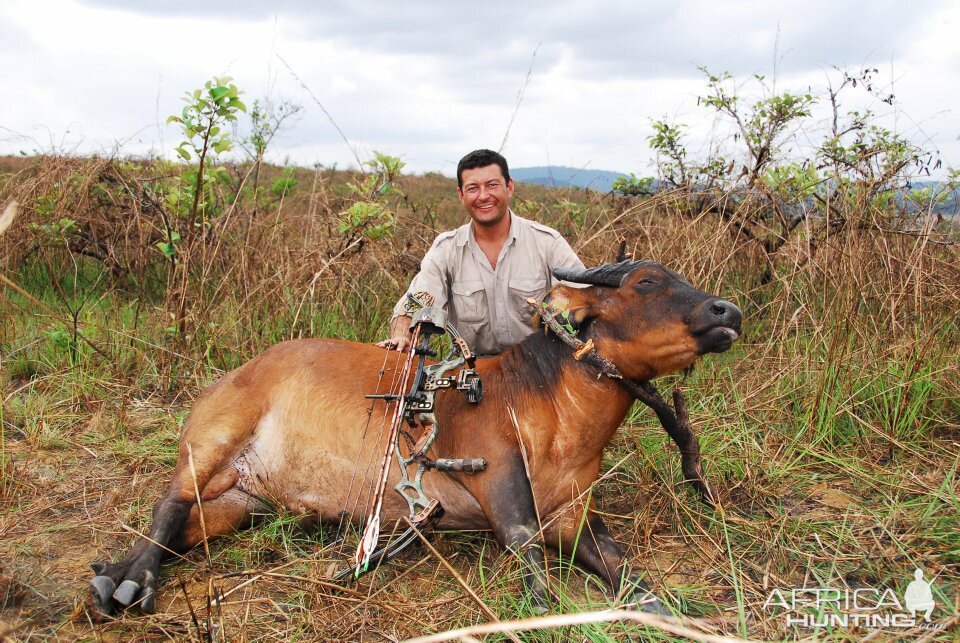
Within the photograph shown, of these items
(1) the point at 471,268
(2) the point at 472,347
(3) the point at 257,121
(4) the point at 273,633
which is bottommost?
(4) the point at 273,633

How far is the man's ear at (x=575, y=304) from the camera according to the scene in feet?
12.3

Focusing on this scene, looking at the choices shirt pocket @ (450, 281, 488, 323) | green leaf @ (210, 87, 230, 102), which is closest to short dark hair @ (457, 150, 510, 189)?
shirt pocket @ (450, 281, 488, 323)

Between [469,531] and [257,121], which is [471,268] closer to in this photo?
[469,531]

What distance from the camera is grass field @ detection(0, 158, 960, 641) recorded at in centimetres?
324

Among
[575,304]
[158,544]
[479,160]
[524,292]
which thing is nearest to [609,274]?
[575,304]

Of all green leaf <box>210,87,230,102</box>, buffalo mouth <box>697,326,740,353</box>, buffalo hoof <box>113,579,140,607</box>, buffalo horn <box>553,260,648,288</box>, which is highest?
green leaf <box>210,87,230,102</box>

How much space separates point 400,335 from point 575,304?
1.12m

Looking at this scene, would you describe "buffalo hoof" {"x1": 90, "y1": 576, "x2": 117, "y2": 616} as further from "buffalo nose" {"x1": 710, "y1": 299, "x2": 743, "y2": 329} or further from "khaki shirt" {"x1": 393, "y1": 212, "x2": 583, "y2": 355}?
"buffalo nose" {"x1": 710, "y1": 299, "x2": 743, "y2": 329}

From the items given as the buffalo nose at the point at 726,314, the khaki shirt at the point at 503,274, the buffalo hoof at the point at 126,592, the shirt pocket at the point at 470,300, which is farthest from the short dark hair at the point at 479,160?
the buffalo hoof at the point at 126,592

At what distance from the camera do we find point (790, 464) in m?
4.56

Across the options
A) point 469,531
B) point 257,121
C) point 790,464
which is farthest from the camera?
point 257,121

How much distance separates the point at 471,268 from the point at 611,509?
1.98m

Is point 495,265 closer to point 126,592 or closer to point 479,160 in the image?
point 479,160

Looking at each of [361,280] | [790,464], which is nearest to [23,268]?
[361,280]
